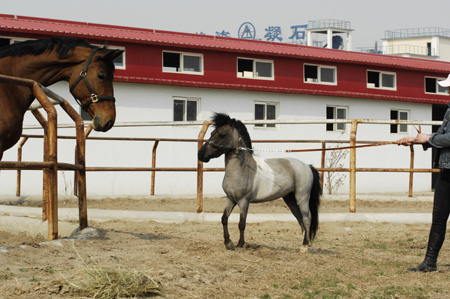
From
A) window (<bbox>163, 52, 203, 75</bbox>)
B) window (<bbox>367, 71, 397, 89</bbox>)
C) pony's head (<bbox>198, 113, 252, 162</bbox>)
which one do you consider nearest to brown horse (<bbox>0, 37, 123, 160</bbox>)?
pony's head (<bbox>198, 113, 252, 162</bbox>)

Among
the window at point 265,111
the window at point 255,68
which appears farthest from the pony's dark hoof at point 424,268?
the window at point 255,68

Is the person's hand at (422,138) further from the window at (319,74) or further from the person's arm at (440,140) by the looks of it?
the window at (319,74)

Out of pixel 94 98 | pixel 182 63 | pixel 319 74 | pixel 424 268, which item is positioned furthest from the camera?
pixel 319 74

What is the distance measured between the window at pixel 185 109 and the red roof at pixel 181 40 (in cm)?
197

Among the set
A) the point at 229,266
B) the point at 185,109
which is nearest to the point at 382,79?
the point at 185,109

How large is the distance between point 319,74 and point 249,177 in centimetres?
2002

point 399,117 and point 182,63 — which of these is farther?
point 399,117

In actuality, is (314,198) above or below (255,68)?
below

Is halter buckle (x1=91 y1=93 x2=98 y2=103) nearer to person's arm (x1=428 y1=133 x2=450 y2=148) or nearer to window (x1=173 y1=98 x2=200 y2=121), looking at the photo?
person's arm (x1=428 y1=133 x2=450 y2=148)

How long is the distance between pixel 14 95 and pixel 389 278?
3.70m

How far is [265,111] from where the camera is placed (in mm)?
24516

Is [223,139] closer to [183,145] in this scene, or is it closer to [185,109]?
[183,145]

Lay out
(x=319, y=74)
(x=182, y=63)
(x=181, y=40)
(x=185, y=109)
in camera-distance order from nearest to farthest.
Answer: (x=185, y=109)
(x=182, y=63)
(x=181, y=40)
(x=319, y=74)

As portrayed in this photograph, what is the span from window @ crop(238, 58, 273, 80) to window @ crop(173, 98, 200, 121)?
2610mm
